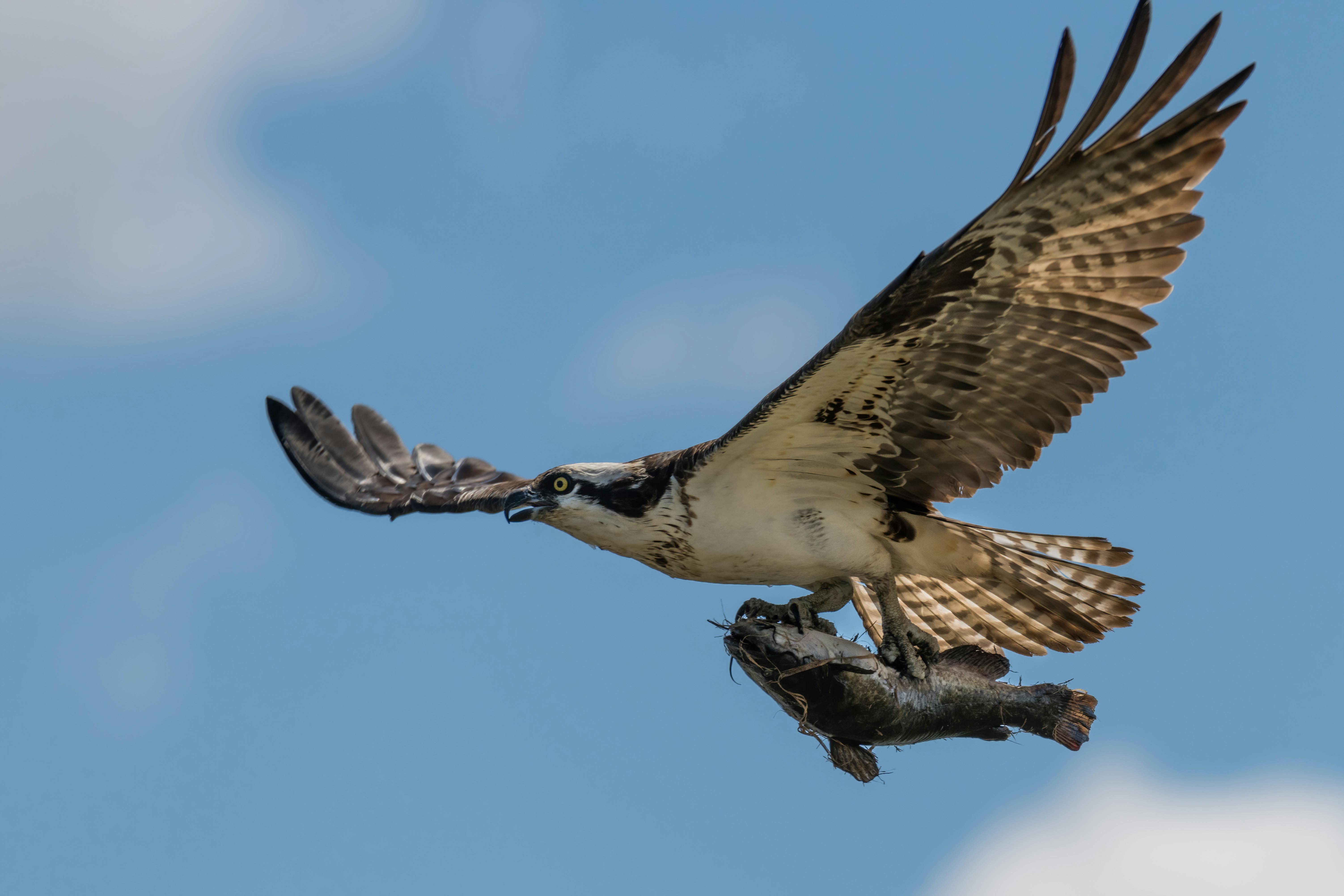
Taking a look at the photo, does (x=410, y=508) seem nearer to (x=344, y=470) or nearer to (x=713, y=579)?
(x=344, y=470)

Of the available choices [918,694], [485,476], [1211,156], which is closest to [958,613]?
[918,694]

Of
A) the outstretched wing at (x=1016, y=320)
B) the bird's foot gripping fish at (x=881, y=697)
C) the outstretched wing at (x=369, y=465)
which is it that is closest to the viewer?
the outstretched wing at (x=1016, y=320)

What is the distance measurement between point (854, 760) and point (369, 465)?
5.27m

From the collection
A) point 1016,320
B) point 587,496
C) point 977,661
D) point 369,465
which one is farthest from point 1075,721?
point 369,465

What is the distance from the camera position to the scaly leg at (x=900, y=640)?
21.8 feet

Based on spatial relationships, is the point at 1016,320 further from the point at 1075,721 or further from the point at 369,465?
the point at 369,465

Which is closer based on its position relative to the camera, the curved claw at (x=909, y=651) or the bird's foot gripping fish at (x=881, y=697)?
the bird's foot gripping fish at (x=881, y=697)

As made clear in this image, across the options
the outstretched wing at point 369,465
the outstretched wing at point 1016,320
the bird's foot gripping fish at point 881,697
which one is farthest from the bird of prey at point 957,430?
the outstretched wing at point 369,465

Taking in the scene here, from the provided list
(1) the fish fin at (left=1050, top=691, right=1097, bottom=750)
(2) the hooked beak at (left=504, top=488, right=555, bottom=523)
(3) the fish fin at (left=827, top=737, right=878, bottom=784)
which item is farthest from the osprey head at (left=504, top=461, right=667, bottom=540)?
(1) the fish fin at (left=1050, top=691, right=1097, bottom=750)

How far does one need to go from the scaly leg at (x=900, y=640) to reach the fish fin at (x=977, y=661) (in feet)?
0.22

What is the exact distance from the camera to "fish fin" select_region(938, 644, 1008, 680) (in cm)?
675

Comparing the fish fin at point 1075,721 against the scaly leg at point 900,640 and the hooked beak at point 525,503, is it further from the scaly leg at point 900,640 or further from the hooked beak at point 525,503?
the hooked beak at point 525,503

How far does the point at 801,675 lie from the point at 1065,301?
2.24 m

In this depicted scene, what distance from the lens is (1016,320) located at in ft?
20.3
